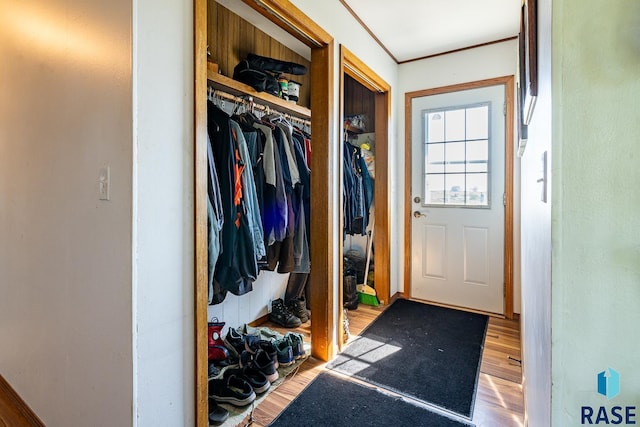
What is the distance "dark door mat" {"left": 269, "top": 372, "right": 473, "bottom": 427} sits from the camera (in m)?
1.54

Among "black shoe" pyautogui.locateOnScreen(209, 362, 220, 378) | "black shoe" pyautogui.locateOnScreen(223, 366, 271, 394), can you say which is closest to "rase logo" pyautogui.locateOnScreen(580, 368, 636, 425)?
"black shoe" pyautogui.locateOnScreen(223, 366, 271, 394)

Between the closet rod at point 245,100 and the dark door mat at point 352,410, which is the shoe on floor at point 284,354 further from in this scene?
the closet rod at point 245,100

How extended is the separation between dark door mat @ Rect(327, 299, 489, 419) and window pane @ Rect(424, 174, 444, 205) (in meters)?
1.04

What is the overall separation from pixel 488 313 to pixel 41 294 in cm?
321

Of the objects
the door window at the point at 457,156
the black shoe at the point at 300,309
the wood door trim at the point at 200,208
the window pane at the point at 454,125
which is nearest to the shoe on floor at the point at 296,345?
the black shoe at the point at 300,309

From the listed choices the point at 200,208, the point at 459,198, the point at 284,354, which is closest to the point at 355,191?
the point at 459,198

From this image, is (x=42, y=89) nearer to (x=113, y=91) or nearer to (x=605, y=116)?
(x=113, y=91)

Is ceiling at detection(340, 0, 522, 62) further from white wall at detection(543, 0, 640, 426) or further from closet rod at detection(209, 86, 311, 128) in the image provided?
white wall at detection(543, 0, 640, 426)

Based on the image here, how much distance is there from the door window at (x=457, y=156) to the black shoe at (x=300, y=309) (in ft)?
5.09

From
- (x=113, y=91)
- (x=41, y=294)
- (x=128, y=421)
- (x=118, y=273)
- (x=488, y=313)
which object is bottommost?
(x=488, y=313)

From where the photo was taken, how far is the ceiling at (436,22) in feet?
7.42

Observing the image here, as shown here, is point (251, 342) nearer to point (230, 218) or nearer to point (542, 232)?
point (230, 218)

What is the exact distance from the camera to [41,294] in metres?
1.54

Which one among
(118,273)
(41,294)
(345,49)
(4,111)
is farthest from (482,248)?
(4,111)
